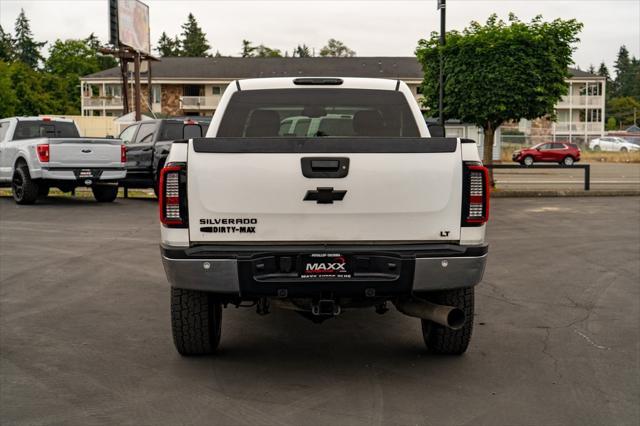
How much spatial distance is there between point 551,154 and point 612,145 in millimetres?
16555

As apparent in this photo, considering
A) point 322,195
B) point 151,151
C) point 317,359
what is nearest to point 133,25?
point 151,151

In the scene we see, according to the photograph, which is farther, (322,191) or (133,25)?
(133,25)

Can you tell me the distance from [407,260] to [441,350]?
1.16 m

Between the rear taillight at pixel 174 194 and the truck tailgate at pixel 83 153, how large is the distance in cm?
1332

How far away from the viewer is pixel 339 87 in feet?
23.8

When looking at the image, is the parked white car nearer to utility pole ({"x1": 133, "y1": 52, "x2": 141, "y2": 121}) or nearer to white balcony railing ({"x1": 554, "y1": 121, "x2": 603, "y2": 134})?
white balcony railing ({"x1": 554, "y1": 121, "x2": 603, "y2": 134})

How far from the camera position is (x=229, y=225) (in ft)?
17.1

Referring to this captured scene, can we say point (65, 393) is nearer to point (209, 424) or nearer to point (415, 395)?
point (209, 424)

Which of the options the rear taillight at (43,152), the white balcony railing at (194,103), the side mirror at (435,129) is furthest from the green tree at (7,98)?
the side mirror at (435,129)

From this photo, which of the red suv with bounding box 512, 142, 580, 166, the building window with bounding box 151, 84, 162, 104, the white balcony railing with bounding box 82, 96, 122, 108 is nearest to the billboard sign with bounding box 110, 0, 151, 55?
the red suv with bounding box 512, 142, 580, 166

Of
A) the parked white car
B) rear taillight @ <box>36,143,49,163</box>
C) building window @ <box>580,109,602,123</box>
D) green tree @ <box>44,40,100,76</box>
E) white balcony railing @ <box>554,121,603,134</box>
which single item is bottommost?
the parked white car

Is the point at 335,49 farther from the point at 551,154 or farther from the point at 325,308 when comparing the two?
the point at 325,308

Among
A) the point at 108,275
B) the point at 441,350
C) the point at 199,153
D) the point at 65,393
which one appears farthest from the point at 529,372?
the point at 108,275

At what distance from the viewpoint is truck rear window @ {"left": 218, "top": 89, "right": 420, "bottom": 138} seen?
23.1ft
